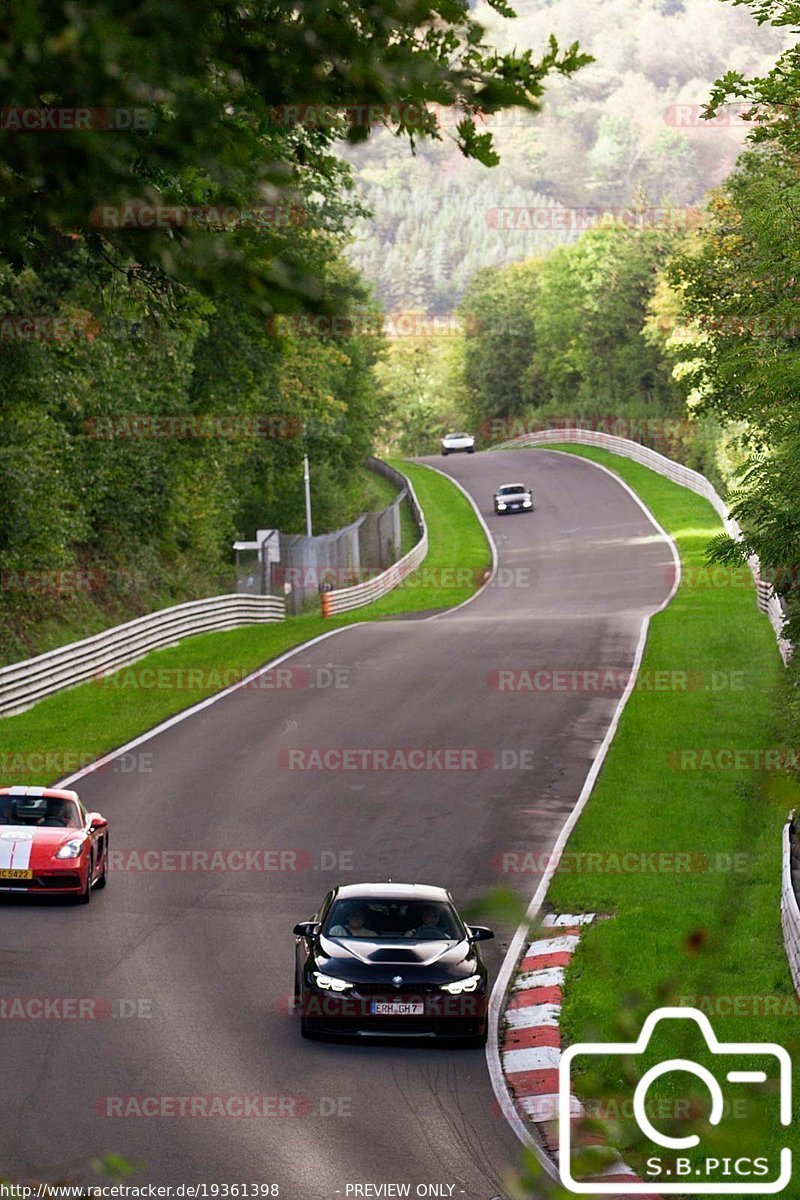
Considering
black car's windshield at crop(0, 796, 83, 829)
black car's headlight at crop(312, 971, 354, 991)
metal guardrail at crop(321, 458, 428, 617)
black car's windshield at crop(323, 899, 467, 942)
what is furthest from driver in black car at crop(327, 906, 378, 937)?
metal guardrail at crop(321, 458, 428, 617)

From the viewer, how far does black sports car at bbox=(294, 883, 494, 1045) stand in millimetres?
14422

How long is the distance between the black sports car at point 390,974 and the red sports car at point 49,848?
14.3 feet

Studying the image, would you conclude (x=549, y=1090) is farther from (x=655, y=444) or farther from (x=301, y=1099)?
(x=655, y=444)

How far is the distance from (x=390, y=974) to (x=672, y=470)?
76.0m

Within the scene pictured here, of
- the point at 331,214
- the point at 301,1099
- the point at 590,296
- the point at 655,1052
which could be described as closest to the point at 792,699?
the point at 655,1052

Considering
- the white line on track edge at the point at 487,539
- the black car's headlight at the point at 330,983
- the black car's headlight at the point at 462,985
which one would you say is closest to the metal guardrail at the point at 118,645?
the white line on track edge at the point at 487,539

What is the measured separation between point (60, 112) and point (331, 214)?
44235 mm

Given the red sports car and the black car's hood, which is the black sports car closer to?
the black car's hood

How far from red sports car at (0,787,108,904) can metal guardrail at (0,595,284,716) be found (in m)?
12.6

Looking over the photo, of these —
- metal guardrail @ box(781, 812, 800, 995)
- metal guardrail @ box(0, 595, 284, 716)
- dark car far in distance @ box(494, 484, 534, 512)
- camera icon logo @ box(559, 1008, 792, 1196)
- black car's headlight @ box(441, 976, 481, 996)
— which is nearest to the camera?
camera icon logo @ box(559, 1008, 792, 1196)

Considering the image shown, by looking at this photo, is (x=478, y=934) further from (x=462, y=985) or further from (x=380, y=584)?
(x=380, y=584)

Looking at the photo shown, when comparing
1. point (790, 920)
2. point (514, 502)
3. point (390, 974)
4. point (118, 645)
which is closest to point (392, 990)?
point (390, 974)

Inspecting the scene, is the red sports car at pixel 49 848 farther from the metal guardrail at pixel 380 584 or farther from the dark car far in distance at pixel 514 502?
the dark car far in distance at pixel 514 502

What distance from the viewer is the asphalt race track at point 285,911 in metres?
11.4
